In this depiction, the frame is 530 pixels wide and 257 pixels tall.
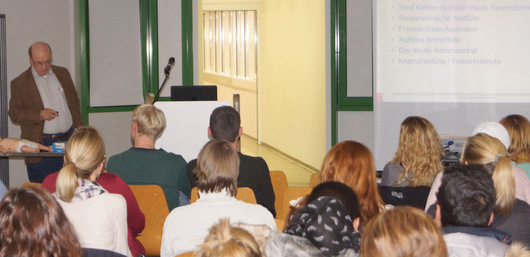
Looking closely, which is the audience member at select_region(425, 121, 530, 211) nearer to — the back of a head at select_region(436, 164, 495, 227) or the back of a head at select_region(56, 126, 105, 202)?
the back of a head at select_region(436, 164, 495, 227)

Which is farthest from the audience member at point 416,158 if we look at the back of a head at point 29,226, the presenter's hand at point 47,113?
the presenter's hand at point 47,113

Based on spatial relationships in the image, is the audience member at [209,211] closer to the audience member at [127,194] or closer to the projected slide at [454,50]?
the audience member at [127,194]

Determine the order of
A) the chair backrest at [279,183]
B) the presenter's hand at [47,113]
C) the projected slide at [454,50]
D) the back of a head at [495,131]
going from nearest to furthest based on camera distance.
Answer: the back of a head at [495,131]
the chair backrest at [279,183]
the presenter's hand at [47,113]
the projected slide at [454,50]

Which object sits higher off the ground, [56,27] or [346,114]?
[56,27]

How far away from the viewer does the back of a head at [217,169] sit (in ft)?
9.45

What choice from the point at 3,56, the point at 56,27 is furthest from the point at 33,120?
the point at 56,27

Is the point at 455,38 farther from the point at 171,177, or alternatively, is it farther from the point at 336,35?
the point at 171,177

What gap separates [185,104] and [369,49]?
3.12 metres

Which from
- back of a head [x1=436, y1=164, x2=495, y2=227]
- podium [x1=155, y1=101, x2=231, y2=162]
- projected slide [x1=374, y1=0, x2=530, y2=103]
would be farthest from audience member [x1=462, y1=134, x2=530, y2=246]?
projected slide [x1=374, y1=0, x2=530, y2=103]

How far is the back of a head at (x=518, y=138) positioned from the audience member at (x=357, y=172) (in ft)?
4.65

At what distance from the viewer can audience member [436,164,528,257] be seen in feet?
7.15

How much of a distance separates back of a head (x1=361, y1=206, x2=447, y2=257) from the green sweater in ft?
7.95

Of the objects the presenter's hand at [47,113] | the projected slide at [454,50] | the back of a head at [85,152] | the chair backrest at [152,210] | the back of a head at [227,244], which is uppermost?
the projected slide at [454,50]

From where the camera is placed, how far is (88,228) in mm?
2670
